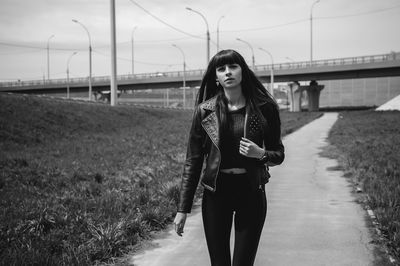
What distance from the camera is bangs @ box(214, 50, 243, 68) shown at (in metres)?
2.74

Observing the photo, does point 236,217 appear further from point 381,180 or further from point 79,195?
point 381,180

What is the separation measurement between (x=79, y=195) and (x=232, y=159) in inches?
202

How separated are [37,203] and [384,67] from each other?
202 ft

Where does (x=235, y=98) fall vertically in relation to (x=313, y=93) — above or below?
below

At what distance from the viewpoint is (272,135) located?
2783 mm

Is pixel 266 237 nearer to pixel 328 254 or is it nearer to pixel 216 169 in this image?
pixel 328 254

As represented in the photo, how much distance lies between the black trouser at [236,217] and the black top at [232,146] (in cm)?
7

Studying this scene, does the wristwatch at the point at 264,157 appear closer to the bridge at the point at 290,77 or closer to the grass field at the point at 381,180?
the grass field at the point at 381,180

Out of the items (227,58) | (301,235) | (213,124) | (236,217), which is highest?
(227,58)

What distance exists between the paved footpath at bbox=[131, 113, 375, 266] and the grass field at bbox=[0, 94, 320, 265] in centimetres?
46

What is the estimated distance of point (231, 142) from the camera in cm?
266

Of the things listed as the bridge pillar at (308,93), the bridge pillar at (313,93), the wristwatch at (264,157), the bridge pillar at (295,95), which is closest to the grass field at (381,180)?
the wristwatch at (264,157)

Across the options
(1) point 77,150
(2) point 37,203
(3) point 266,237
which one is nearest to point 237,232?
(3) point 266,237

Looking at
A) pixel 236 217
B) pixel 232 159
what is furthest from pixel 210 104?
pixel 236 217
